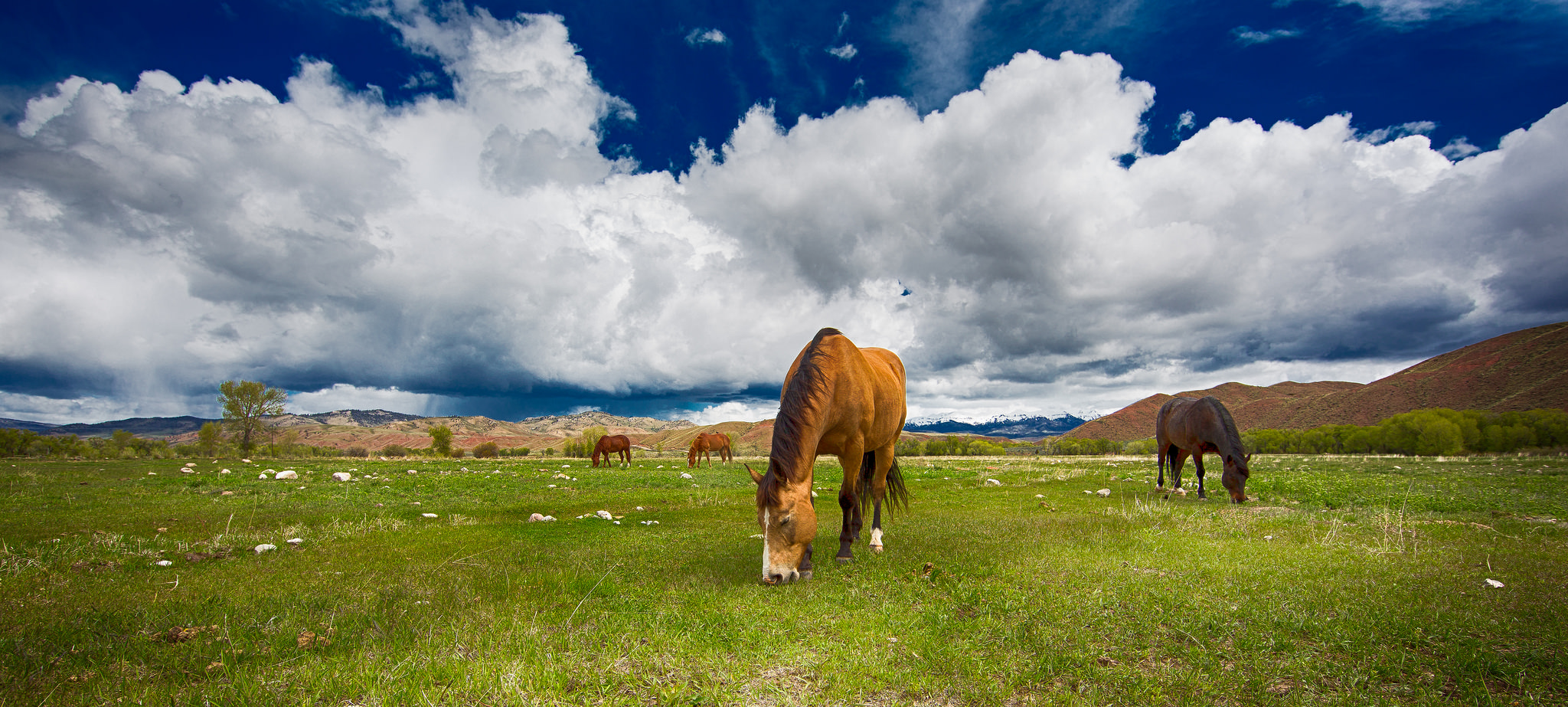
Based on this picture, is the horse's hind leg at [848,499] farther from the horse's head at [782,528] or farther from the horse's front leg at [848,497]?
the horse's head at [782,528]

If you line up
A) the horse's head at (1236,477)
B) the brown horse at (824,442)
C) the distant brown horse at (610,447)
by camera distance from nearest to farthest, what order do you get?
the brown horse at (824,442)
the horse's head at (1236,477)
the distant brown horse at (610,447)

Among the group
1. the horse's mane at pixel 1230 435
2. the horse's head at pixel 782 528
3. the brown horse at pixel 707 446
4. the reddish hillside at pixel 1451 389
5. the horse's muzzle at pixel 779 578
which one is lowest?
the brown horse at pixel 707 446

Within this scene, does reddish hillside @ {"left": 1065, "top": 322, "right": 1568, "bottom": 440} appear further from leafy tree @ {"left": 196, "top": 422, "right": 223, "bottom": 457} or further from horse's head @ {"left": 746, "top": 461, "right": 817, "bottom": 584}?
leafy tree @ {"left": 196, "top": 422, "right": 223, "bottom": 457}

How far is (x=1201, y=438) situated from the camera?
633 inches

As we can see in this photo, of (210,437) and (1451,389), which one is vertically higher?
(1451,389)

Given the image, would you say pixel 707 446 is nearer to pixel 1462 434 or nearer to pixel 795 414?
pixel 795 414

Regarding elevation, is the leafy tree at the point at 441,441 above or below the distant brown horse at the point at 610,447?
below

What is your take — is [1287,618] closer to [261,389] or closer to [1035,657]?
[1035,657]

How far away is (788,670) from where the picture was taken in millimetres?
4191

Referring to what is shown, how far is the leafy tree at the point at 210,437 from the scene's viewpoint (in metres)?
50.5

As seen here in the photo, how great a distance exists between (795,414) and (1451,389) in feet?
362

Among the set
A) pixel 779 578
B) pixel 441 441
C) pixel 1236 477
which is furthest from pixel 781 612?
pixel 441 441

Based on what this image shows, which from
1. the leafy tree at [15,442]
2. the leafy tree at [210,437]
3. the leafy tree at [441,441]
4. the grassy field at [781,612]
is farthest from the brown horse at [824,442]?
the leafy tree at [210,437]

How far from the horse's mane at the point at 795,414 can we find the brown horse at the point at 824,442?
0.01 metres
